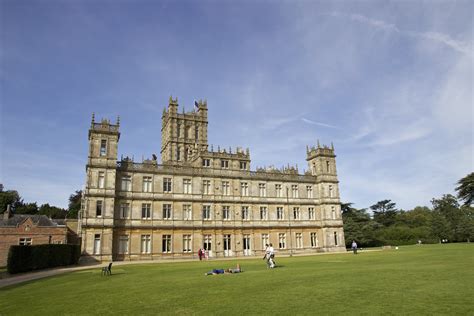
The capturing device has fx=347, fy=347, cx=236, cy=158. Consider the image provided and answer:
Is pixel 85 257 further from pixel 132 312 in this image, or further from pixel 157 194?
pixel 132 312

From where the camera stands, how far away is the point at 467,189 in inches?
2694

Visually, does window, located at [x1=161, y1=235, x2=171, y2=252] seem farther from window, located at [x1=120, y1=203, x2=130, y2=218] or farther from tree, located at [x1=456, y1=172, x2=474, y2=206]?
tree, located at [x1=456, y1=172, x2=474, y2=206]

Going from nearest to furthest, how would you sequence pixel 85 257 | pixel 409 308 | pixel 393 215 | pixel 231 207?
1. pixel 409 308
2. pixel 85 257
3. pixel 231 207
4. pixel 393 215

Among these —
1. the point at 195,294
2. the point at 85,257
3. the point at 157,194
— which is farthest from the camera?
the point at 157,194

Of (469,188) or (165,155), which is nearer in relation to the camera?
(165,155)

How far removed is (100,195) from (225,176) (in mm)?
15518

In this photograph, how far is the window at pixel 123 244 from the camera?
38781 mm

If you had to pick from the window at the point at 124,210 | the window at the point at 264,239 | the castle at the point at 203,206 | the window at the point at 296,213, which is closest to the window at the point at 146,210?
the castle at the point at 203,206

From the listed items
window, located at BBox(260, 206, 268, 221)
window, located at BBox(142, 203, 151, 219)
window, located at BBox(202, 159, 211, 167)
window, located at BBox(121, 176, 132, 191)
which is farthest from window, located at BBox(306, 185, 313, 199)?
window, located at BBox(121, 176, 132, 191)

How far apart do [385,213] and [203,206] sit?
2391 inches

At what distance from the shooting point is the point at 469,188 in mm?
68188

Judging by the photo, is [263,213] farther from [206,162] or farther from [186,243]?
[186,243]

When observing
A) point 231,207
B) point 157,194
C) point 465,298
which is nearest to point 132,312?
point 465,298

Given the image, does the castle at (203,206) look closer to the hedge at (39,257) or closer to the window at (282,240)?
the window at (282,240)
